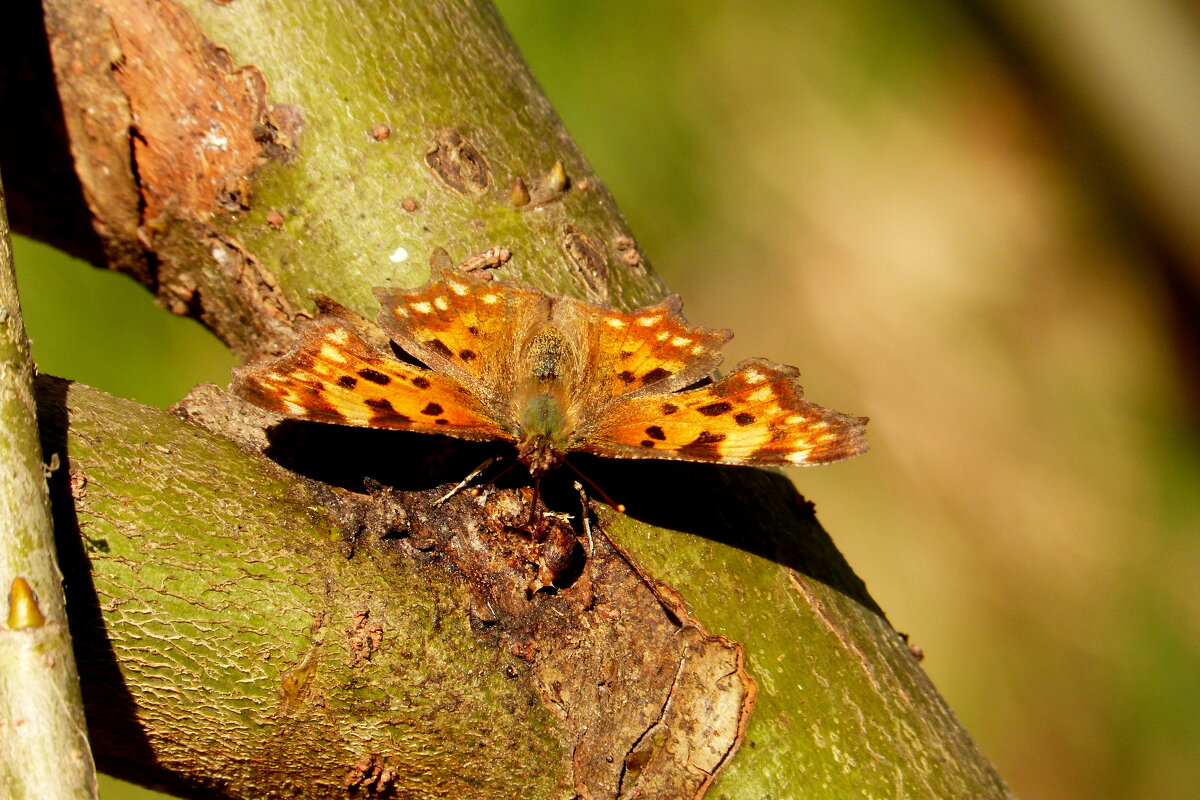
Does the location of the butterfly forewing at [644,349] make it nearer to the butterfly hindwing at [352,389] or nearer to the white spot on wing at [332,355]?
the butterfly hindwing at [352,389]

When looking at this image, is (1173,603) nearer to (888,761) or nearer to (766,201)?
(766,201)

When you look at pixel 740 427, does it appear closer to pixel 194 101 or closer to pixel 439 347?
pixel 439 347

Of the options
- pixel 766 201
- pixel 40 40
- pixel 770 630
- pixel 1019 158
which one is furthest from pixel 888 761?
pixel 1019 158

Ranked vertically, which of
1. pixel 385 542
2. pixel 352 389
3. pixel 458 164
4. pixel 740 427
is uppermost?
pixel 458 164

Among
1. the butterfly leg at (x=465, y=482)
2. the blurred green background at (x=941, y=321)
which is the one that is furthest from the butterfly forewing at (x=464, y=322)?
the blurred green background at (x=941, y=321)

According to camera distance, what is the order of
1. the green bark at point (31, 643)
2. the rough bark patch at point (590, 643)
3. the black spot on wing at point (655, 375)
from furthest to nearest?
the black spot on wing at point (655, 375), the rough bark patch at point (590, 643), the green bark at point (31, 643)

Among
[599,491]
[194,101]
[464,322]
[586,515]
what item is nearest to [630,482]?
[599,491]

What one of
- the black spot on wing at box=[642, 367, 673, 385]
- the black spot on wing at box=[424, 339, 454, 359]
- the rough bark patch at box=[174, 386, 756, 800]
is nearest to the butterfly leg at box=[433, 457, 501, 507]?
the rough bark patch at box=[174, 386, 756, 800]
